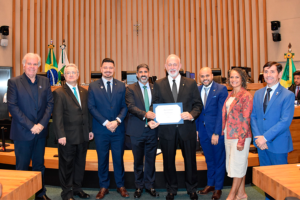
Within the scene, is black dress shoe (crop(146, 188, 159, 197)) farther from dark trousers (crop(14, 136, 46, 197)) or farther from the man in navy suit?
dark trousers (crop(14, 136, 46, 197))

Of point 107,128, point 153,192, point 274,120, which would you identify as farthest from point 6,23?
point 274,120

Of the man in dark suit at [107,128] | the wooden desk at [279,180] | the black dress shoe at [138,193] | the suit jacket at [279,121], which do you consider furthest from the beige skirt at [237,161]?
the man in dark suit at [107,128]

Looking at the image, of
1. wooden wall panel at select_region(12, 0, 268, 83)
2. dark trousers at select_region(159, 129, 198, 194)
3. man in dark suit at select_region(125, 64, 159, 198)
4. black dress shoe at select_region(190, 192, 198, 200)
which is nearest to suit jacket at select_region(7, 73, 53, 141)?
man in dark suit at select_region(125, 64, 159, 198)

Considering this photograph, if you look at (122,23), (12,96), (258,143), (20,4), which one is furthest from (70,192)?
(20,4)

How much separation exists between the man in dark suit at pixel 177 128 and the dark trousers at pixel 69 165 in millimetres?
903

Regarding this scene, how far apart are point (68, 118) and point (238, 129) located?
180 cm

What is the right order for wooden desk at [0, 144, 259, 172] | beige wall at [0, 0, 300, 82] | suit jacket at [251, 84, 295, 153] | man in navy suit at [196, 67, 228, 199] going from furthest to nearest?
beige wall at [0, 0, 300, 82], wooden desk at [0, 144, 259, 172], man in navy suit at [196, 67, 228, 199], suit jacket at [251, 84, 295, 153]

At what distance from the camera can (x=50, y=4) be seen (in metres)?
7.27

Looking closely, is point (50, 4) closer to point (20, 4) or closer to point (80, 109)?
point (20, 4)

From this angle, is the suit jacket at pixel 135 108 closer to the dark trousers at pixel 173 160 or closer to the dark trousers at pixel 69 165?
the dark trousers at pixel 173 160

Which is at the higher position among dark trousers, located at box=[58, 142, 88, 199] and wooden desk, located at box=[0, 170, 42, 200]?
wooden desk, located at box=[0, 170, 42, 200]

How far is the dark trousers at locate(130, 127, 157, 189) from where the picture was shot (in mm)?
2719

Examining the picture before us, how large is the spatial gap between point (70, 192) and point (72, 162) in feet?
1.06

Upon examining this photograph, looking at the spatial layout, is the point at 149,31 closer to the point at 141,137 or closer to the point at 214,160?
the point at 141,137
